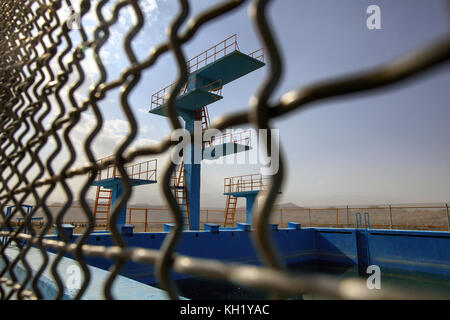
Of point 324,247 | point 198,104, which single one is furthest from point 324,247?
point 198,104

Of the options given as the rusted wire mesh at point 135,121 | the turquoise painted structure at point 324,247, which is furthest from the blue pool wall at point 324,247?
the rusted wire mesh at point 135,121

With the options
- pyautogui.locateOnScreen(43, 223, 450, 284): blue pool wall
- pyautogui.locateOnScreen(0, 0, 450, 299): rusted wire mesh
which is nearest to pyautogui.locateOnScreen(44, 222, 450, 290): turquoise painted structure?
pyautogui.locateOnScreen(43, 223, 450, 284): blue pool wall

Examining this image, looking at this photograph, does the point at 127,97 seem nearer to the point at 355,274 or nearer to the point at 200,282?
the point at 200,282

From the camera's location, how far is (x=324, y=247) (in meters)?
11.4

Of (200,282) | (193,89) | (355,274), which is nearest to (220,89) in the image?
(193,89)

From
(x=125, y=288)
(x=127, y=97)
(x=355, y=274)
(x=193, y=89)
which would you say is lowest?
(x=355, y=274)

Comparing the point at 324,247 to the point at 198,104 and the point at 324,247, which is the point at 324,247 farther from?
the point at 198,104

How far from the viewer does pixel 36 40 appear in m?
1.60

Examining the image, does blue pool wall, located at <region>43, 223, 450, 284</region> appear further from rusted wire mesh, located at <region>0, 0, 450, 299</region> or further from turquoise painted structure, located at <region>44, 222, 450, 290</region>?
rusted wire mesh, located at <region>0, 0, 450, 299</region>

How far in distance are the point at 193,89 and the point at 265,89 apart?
10155 mm

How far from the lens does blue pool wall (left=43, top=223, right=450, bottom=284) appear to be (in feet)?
25.7

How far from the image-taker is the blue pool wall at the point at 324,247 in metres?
7.82

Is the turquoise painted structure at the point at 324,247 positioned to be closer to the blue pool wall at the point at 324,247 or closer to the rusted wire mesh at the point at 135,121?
the blue pool wall at the point at 324,247
